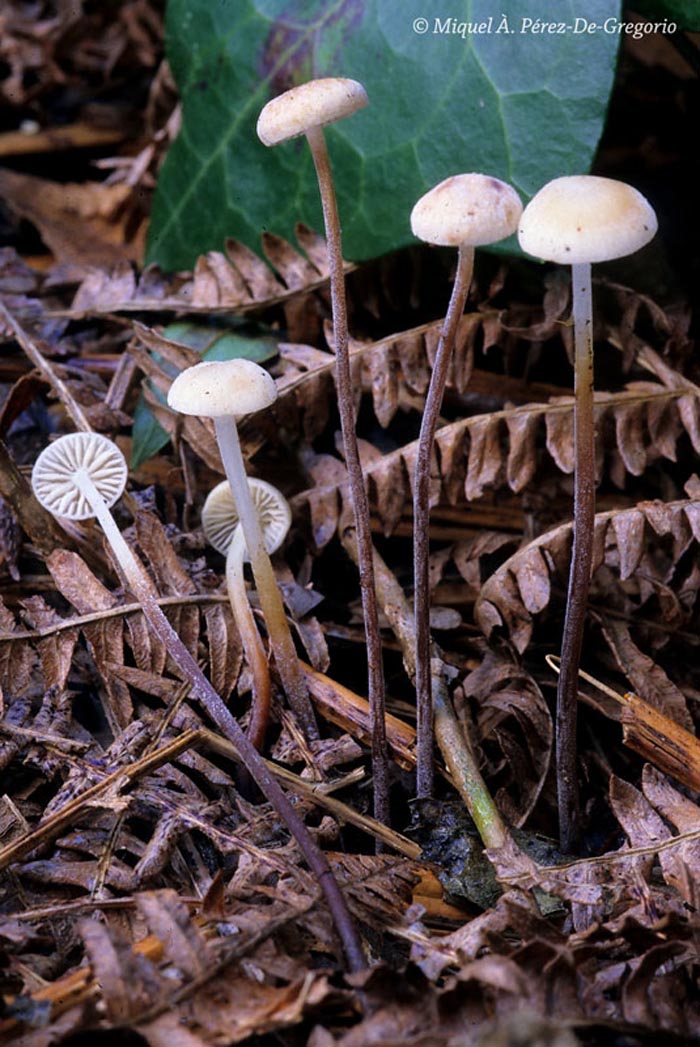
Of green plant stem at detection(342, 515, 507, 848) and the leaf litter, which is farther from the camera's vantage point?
green plant stem at detection(342, 515, 507, 848)

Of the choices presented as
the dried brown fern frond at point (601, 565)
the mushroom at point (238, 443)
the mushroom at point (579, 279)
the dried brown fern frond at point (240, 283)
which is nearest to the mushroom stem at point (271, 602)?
the mushroom at point (238, 443)

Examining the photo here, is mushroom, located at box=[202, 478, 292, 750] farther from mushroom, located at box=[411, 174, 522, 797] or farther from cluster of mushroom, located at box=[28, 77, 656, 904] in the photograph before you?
mushroom, located at box=[411, 174, 522, 797]

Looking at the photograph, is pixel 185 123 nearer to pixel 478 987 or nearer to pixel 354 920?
pixel 354 920

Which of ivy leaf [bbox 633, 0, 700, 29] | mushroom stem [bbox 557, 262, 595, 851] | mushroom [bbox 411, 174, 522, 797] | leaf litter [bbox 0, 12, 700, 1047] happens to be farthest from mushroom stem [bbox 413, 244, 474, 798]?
ivy leaf [bbox 633, 0, 700, 29]

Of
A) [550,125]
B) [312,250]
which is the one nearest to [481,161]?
[550,125]

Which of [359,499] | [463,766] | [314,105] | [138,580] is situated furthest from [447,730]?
[314,105]
